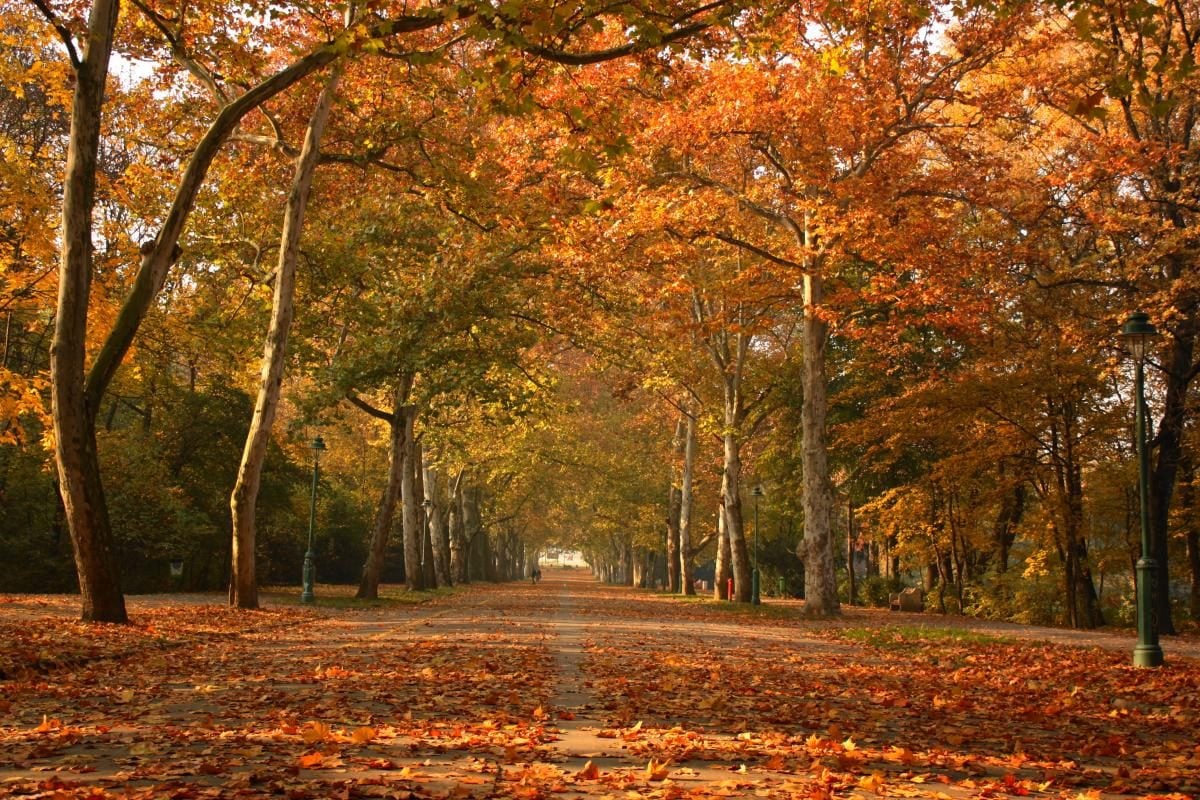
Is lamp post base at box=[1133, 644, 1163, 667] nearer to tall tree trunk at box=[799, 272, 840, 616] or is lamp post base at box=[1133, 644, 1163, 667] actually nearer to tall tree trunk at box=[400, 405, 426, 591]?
tall tree trunk at box=[799, 272, 840, 616]

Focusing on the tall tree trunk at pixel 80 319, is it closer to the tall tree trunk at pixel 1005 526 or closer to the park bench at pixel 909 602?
the tall tree trunk at pixel 1005 526

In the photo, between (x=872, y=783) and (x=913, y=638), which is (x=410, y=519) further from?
(x=872, y=783)

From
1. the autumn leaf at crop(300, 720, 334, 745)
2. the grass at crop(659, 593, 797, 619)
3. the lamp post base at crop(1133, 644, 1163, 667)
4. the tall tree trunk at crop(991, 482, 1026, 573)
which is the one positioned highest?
the tall tree trunk at crop(991, 482, 1026, 573)

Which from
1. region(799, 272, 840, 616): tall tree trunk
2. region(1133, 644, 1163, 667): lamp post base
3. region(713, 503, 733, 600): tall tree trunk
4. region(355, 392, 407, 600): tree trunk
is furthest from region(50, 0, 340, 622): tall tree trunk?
region(713, 503, 733, 600): tall tree trunk

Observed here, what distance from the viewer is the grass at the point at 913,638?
16258 millimetres

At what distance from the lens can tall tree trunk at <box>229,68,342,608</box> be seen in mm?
19062

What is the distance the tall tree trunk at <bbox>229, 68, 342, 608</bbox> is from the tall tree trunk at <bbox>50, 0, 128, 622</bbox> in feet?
17.5

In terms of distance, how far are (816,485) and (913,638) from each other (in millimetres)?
7388

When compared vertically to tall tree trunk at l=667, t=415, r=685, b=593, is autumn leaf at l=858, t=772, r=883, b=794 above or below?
below

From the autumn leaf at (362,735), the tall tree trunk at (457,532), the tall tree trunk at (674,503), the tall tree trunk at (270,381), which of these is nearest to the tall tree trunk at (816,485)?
the tall tree trunk at (270,381)

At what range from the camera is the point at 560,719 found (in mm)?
7148

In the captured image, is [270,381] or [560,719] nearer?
[560,719]

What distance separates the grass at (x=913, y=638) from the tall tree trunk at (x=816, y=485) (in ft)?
18.2

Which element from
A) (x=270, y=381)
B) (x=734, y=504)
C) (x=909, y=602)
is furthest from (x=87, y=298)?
(x=909, y=602)
